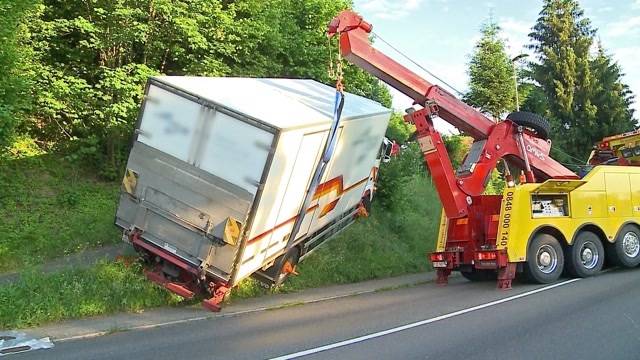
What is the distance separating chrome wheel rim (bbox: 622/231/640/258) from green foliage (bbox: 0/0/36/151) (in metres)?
13.8

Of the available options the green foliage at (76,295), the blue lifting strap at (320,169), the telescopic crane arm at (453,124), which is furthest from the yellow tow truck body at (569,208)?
the green foliage at (76,295)

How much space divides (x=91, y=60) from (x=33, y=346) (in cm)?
1046

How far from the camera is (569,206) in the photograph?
1342cm

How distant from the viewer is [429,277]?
1588 centimetres

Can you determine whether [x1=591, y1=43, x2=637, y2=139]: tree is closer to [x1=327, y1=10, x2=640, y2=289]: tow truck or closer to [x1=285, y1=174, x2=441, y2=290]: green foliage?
[x1=285, y1=174, x2=441, y2=290]: green foliage

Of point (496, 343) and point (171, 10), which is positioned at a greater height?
point (171, 10)

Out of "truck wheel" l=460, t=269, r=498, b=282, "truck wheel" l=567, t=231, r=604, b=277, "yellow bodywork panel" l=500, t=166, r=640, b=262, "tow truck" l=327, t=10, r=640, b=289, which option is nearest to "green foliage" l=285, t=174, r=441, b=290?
"tow truck" l=327, t=10, r=640, b=289

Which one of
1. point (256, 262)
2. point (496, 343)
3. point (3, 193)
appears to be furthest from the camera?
point (3, 193)

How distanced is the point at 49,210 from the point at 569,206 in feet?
39.2

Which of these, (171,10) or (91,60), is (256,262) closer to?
(171,10)

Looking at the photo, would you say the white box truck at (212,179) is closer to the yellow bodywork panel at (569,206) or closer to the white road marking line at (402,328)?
the white road marking line at (402,328)

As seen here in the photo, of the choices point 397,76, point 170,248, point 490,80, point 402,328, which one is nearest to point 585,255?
point 397,76

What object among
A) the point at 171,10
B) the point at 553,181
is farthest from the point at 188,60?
the point at 553,181

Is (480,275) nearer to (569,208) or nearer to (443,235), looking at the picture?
(443,235)
